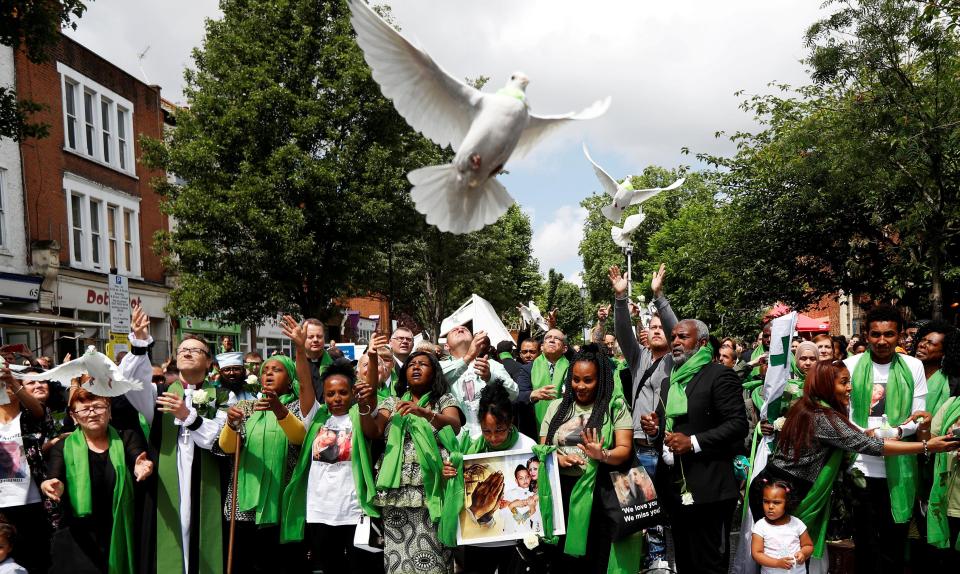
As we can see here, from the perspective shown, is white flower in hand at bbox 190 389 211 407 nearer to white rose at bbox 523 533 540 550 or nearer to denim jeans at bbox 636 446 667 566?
white rose at bbox 523 533 540 550

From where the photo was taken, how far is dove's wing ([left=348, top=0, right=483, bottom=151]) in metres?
3.42

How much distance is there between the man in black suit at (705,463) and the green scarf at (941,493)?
1368 millimetres

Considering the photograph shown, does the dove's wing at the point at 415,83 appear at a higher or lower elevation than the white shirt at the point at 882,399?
higher

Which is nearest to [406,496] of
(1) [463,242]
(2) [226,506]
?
(2) [226,506]

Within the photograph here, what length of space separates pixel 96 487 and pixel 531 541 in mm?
2661

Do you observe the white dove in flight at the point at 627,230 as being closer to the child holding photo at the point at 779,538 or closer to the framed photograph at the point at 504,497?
the child holding photo at the point at 779,538

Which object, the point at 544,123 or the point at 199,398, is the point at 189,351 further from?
the point at 544,123

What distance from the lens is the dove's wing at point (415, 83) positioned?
342cm

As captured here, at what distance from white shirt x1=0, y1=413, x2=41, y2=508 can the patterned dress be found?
2.10 meters

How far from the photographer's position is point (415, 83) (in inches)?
141

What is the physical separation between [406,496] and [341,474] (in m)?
0.53

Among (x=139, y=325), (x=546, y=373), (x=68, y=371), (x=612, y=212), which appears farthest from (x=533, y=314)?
(x=68, y=371)

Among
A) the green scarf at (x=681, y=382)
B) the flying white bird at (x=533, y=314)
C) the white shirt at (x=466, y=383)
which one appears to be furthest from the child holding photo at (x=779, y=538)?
the flying white bird at (x=533, y=314)

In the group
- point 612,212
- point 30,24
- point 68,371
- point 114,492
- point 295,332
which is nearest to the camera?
point 68,371
